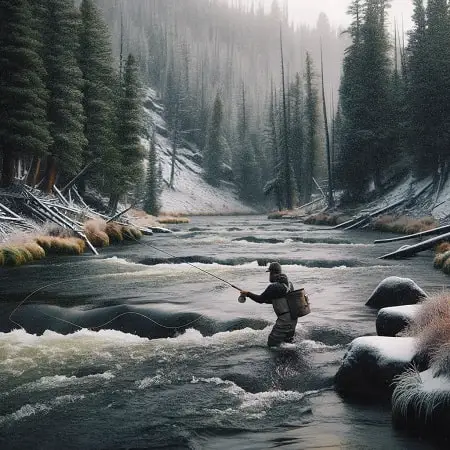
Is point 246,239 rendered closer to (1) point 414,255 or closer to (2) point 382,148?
(1) point 414,255

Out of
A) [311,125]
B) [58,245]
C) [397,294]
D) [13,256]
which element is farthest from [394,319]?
[311,125]

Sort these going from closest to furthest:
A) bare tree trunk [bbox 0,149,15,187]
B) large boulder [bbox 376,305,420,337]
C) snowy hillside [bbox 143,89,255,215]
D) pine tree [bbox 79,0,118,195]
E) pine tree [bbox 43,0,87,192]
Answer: large boulder [bbox 376,305,420,337], bare tree trunk [bbox 0,149,15,187], pine tree [bbox 43,0,87,192], pine tree [bbox 79,0,118,195], snowy hillside [bbox 143,89,255,215]

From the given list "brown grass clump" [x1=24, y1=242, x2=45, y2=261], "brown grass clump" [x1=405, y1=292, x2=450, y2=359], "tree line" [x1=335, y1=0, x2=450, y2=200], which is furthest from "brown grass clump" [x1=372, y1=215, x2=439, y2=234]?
"brown grass clump" [x1=405, y1=292, x2=450, y2=359]

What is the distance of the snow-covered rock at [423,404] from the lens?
5.46m

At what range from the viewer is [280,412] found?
6.47 m

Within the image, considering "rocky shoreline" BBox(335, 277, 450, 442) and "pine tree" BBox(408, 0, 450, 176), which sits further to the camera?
"pine tree" BBox(408, 0, 450, 176)

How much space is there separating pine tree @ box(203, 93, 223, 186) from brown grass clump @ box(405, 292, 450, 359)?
88173mm

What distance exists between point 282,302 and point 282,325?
0.44 metres

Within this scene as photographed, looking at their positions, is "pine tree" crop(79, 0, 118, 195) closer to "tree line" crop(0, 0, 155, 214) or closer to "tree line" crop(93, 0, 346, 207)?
"tree line" crop(0, 0, 155, 214)

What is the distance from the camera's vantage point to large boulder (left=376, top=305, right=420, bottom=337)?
856cm

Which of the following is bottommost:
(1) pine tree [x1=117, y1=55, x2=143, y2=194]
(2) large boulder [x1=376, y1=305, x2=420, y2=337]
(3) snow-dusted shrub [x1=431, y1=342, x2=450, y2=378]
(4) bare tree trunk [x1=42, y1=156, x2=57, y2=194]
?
(2) large boulder [x1=376, y1=305, x2=420, y2=337]

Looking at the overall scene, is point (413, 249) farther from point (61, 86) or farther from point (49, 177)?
point (61, 86)

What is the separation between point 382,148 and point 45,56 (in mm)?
27309

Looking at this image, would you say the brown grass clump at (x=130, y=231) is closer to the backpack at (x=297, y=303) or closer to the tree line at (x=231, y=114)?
the backpack at (x=297, y=303)
